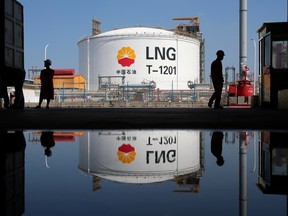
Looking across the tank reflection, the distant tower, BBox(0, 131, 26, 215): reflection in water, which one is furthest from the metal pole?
the distant tower

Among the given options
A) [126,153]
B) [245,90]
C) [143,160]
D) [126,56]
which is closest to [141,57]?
[126,56]

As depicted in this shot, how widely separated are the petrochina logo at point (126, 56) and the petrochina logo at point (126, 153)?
3722 centimetres

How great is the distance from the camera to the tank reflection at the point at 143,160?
1.47 meters

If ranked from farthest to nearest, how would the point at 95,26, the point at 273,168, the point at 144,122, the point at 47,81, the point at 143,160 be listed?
the point at 95,26, the point at 47,81, the point at 144,122, the point at 143,160, the point at 273,168

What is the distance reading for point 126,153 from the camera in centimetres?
218

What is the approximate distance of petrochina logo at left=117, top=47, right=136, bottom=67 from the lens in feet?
130

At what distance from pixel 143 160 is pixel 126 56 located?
3837 centimetres

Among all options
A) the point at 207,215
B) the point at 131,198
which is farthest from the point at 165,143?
the point at 207,215

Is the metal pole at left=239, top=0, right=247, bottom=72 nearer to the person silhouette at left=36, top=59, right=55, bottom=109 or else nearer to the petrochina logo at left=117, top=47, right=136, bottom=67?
the person silhouette at left=36, top=59, right=55, bottom=109

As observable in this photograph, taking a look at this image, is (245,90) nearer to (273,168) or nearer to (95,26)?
(273,168)

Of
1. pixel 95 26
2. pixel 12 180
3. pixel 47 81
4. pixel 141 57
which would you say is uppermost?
pixel 95 26

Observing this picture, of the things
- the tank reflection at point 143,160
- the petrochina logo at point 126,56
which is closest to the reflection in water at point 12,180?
the tank reflection at point 143,160

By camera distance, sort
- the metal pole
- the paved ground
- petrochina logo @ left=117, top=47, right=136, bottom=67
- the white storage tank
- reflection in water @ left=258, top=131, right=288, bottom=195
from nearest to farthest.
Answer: reflection in water @ left=258, top=131, right=288, bottom=195 → the paved ground → the metal pole → the white storage tank → petrochina logo @ left=117, top=47, right=136, bottom=67

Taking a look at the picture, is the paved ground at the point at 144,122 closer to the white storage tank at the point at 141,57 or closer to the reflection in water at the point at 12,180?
the reflection in water at the point at 12,180
